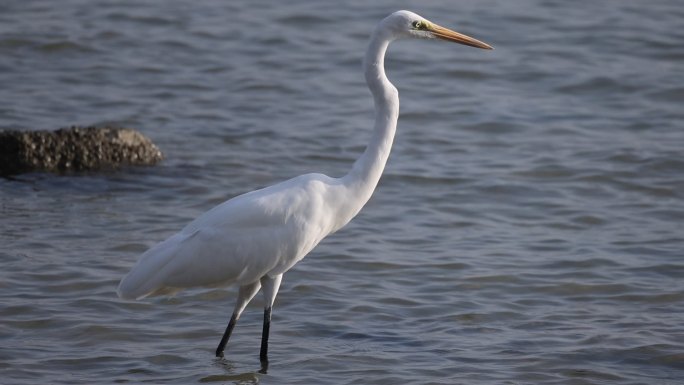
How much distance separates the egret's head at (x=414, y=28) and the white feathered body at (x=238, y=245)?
961 mm

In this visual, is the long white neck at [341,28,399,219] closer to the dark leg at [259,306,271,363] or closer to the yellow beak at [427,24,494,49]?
the yellow beak at [427,24,494,49]

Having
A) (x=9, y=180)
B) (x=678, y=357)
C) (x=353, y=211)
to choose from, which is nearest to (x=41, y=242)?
(x=9, y=180)

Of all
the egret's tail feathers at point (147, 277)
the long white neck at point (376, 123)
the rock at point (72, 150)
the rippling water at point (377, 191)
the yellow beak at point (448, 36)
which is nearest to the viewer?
the egret's tail feathers at point (147, 277)

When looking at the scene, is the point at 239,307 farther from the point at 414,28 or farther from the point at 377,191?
the point at 377,191

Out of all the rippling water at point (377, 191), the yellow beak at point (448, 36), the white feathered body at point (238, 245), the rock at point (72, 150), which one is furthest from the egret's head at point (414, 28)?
the rock at point (72, 150)

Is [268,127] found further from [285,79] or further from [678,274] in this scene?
[678,274]

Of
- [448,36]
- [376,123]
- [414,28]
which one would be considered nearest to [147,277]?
[376,123]

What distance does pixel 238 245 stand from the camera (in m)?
5.90

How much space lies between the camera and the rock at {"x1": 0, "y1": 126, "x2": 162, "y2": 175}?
8812mm

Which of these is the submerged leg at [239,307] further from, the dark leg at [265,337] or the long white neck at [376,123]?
the long white neck at [376,123]

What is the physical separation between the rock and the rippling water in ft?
0.56

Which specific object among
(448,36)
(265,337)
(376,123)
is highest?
(448,36)

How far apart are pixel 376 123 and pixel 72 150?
3.75m

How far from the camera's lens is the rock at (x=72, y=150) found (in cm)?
881
